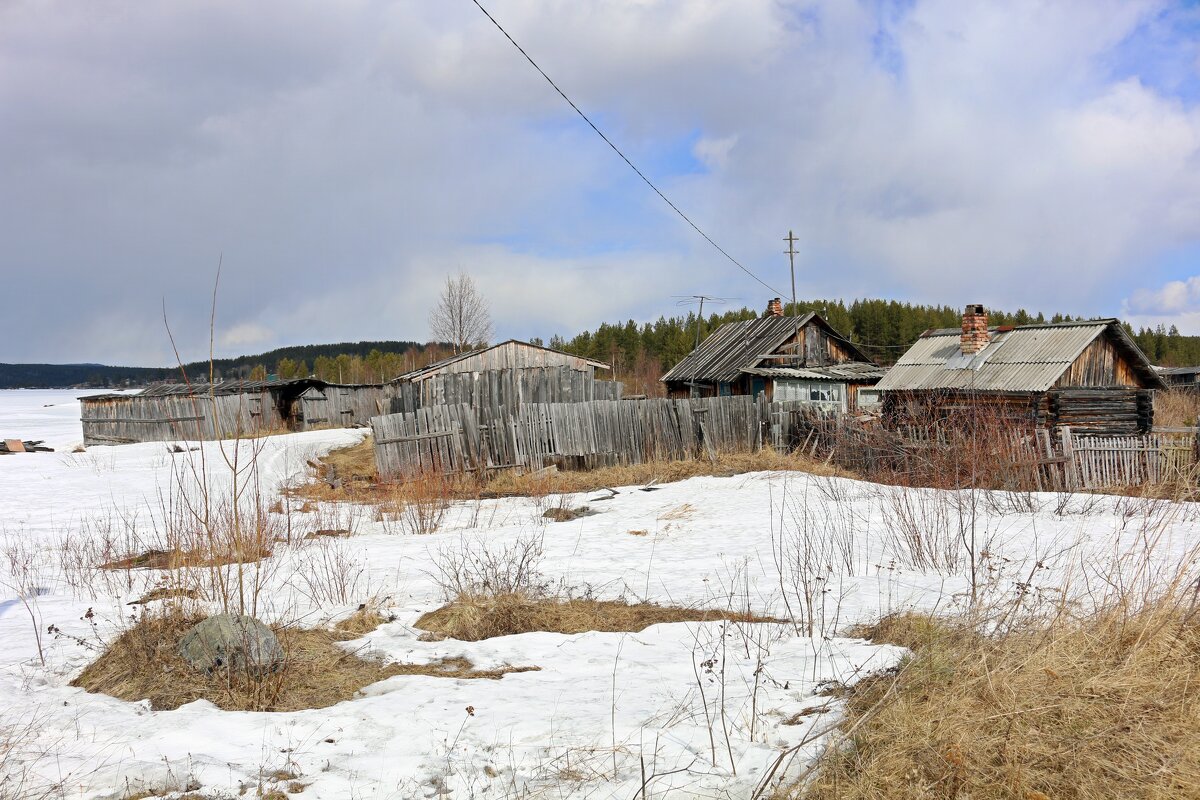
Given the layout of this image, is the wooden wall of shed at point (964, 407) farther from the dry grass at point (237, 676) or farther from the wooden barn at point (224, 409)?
the wooden barn at point (224, 409)

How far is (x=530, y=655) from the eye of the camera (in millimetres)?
4949

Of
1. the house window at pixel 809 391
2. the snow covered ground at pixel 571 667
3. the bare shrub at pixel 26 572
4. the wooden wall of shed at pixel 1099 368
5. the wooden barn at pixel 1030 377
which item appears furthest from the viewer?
the house window at pixel 809 391

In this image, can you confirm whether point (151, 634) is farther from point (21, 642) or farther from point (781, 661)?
point (781, 661)

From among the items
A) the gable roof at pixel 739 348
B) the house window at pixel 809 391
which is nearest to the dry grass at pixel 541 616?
the house window at pixel 809 391

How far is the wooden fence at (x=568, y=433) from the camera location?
15.9 metres

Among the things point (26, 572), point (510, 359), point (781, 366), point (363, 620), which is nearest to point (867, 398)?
point (781, 366)

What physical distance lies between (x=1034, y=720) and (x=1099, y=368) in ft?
59.9

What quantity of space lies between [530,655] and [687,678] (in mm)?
1181

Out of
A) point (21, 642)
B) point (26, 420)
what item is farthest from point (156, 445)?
point (26, 420)

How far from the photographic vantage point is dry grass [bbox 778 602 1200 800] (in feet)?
8.95

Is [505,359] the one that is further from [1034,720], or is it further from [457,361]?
[1034,720]

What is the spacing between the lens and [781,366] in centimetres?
2639

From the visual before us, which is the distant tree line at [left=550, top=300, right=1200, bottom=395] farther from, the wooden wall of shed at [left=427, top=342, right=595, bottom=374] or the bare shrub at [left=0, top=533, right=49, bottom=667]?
the bare shrub at [left=0, top=533, right=49, bottom=667]

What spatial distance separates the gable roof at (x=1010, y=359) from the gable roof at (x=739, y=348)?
6657 mm
